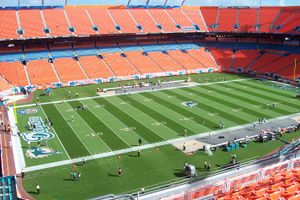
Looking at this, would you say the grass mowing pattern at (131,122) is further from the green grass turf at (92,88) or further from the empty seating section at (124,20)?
the empty seating section at (124,20)

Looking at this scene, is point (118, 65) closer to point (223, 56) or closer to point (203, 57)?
point (203, 57)

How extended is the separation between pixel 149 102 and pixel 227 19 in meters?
41.9

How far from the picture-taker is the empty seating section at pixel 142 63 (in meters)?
65.2

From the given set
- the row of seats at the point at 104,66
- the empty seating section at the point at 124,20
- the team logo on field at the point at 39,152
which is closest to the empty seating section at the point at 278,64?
the row of seats at the point at 104,66

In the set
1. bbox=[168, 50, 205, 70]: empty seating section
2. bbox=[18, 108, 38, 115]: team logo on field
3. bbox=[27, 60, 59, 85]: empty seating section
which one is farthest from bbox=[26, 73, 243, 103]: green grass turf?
bbox=[18, 108, 38, 115]: team logo on field

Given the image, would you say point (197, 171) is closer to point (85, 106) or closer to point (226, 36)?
point (85, 106)

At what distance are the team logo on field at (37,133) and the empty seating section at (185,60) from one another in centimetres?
3672

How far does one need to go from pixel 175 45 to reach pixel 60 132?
45046 millimetres

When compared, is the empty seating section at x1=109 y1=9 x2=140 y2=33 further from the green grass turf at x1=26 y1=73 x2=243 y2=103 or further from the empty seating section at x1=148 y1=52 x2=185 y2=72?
the green grass turf at x1=26 y1=73 x2=243 y2=103

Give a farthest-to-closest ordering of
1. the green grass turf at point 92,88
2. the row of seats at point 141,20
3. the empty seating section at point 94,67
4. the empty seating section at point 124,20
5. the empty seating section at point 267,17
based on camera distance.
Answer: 1. the empty seating section at point 267,17
2. the empty seating section at point 124,20
3. the row of seats at point 141,20
4. the empty seating section at point 94,67
5. the green grass turf at point 92,88

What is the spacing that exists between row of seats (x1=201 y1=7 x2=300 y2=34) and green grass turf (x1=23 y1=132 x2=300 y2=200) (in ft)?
151

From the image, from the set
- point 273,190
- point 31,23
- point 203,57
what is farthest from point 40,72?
point 273,190

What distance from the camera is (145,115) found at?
41.7 metres

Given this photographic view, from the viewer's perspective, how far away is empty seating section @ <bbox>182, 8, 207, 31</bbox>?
7900 centimetres
